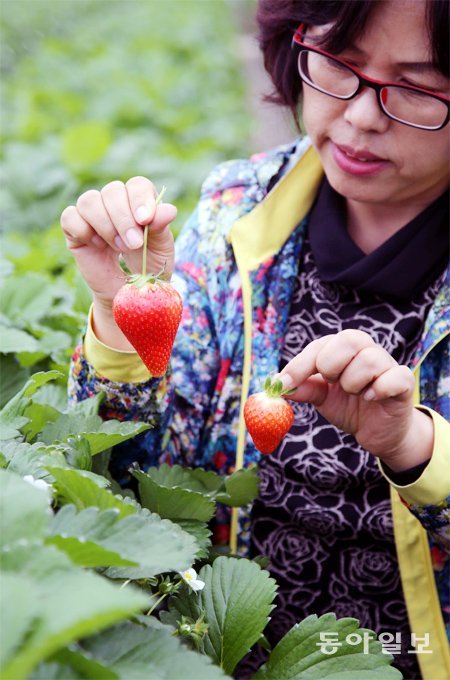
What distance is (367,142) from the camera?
60.3 inches

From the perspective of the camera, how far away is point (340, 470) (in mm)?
1686

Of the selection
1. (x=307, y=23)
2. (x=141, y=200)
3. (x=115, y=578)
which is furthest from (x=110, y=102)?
(x=115, y=578)

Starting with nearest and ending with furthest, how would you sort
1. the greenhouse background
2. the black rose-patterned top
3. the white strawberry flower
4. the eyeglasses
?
1. the white strawberry flower
2. the eyeglasses
3. the black rose-patterned top
4. the greenhouse background

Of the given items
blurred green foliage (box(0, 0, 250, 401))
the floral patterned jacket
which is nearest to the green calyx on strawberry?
the floral patterned jacket

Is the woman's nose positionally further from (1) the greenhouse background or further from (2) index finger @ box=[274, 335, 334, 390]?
(1) the greenhouse background

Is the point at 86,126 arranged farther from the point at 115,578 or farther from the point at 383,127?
the point at 115,578

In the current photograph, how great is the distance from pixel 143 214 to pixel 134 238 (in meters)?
0.04

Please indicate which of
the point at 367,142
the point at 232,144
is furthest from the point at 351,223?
the point at 232,144

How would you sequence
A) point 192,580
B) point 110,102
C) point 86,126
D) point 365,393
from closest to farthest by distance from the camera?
1. point 192,580
2. point 365,393
3. point 86,126
4. point 110,102

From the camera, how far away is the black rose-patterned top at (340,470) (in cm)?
169

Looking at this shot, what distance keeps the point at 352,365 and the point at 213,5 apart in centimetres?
1349

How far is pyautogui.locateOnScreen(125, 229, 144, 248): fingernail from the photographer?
1.28 meters

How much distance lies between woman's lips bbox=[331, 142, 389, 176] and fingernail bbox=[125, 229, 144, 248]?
1.46 ft

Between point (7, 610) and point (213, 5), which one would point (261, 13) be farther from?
point (213, 5)
